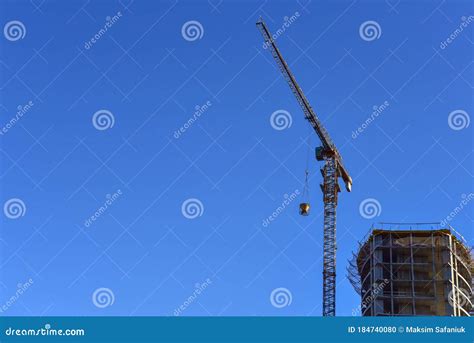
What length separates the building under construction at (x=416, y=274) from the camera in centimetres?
7575

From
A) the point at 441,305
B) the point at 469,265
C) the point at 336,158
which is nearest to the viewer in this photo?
the point at 441,305

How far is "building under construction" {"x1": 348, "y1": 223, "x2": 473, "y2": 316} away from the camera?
75.8 m

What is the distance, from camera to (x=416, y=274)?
77.6 meters

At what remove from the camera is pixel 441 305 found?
75.2 metres

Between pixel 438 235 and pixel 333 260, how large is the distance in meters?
12.2

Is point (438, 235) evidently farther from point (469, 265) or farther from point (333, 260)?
point (333, 260)
